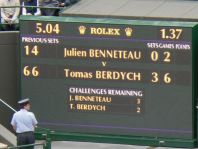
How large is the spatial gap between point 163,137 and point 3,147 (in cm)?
383

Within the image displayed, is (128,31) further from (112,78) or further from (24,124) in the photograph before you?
(24,124)

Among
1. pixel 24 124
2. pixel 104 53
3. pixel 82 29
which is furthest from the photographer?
pixel 82 29

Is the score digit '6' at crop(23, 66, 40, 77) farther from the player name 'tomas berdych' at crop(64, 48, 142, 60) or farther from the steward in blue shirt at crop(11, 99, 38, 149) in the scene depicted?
the steward in blue shirt at crop(11, 99, 38, 149)

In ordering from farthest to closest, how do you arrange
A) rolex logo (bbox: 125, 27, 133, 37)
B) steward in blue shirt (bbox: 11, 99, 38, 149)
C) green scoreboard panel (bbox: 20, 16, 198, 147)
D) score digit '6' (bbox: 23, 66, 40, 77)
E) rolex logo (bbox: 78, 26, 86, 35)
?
score digit '6' (bbox: 23, 66, 40, 77) → rolex logo (bbox: 78, 26, 86, 35) → rolex logo (bbox: 125, 27, 133, 37) → green scoreboard panel (bbox: 20, 16, 198, 147) → steward in blue shirt (bbox: 11, 99, 38, 149)

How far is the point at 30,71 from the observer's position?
73.4ft

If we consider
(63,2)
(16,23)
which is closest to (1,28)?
(16,23)

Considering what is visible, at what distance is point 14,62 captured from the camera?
76.0ft

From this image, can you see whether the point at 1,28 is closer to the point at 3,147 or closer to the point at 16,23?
the point at 16,23

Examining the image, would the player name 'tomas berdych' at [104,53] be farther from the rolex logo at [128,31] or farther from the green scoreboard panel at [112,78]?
the rolex logo at [128,31]

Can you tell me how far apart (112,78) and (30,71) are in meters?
2.07

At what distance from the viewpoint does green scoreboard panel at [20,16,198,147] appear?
69.6 feet

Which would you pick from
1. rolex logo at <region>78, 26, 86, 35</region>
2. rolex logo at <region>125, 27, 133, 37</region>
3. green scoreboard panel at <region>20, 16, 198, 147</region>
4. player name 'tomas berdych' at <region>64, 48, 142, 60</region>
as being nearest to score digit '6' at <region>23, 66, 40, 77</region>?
green scoreboard panel at <region>20, 16, 198, 147</region>

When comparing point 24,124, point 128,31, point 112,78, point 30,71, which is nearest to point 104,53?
point 112,78

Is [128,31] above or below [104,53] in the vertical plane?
above
